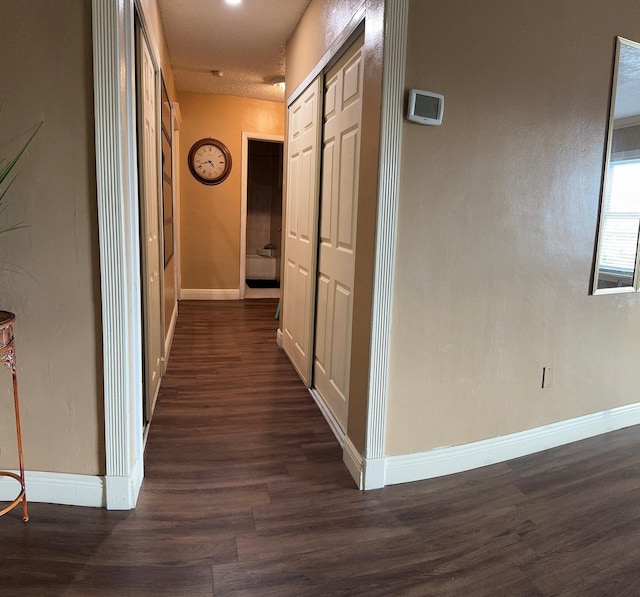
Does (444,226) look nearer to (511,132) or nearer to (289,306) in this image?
(511,132)

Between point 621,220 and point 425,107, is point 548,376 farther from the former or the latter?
point 425,107

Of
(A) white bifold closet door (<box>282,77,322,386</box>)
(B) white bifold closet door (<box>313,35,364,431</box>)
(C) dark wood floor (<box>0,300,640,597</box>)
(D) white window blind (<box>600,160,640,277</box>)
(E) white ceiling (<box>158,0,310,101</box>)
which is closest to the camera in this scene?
(C) dark wood floor (<box>0,300,640,597</box>)

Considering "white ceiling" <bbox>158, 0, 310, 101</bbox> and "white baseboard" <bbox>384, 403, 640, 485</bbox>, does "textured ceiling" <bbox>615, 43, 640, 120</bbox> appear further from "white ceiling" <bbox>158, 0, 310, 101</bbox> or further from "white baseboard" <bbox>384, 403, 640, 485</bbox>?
"white ceiling" <bbox>158, 0, 310, 101</bbox>

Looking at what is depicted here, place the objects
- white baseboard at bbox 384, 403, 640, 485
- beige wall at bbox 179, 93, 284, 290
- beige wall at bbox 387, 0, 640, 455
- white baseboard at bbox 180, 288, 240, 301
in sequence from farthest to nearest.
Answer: white baseboard at bbox 180, 288, 240, 301 → beige wall at bbox 179, 93, 284, 290 → white baseboard at bbox 384, 403, 640, 485 → beige wall at bbox 387, 0, 640, 455

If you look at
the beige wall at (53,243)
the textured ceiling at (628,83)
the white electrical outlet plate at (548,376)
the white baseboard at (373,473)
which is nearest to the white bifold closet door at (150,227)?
the beige wall at (53,243)

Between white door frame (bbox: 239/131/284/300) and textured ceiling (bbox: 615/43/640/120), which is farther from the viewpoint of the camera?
white door frame (bbox: 239/131/284/300)

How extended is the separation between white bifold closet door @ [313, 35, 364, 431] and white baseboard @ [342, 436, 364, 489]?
0.63 ft

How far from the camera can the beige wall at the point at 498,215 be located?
197 cm

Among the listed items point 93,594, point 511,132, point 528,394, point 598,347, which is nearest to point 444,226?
point 511,132

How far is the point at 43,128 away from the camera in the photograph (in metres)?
1.67

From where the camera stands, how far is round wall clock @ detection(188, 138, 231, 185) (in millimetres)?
5840

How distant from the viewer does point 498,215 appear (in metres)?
2.15

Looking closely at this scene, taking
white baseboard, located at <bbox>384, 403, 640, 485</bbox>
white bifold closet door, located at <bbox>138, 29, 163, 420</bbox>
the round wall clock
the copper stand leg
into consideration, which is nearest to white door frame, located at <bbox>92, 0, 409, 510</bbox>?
white baseboard, located at <bbox>384, 403, 640, 485</bbox>

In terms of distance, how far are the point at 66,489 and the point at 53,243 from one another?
3.15 feet
